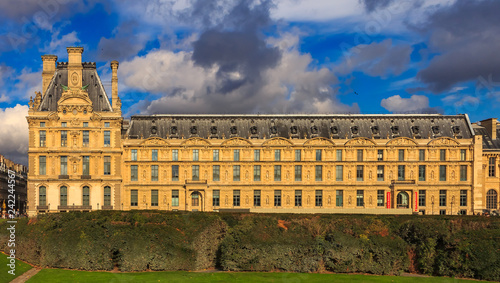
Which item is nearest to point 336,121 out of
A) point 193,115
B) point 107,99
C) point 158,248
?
point 193,115

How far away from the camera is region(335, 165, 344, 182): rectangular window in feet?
299

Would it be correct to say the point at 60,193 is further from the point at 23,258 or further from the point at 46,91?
the point at 23,258

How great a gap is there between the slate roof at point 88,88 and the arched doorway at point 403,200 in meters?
56.1

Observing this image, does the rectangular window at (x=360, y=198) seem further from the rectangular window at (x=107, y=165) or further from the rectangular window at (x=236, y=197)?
the rectangular window at (x=107, y=165)

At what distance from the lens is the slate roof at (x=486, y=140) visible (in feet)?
312

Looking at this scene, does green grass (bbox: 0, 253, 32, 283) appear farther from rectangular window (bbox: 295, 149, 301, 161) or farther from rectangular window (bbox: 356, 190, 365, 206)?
rectangular window (bbox: 356, 190, 365, 206)

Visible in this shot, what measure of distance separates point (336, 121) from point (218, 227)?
177 feet

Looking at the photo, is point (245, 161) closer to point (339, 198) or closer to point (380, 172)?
point (339, 198)

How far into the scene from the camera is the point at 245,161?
9025cm

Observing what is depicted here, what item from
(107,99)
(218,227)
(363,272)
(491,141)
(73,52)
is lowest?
(363,272)

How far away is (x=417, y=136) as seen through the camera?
91.8 m

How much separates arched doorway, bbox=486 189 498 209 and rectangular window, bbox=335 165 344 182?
1135 inches

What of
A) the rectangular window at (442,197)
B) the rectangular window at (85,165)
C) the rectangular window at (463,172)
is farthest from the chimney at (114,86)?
the rectangular window at (463,172)

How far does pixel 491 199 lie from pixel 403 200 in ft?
58.7
